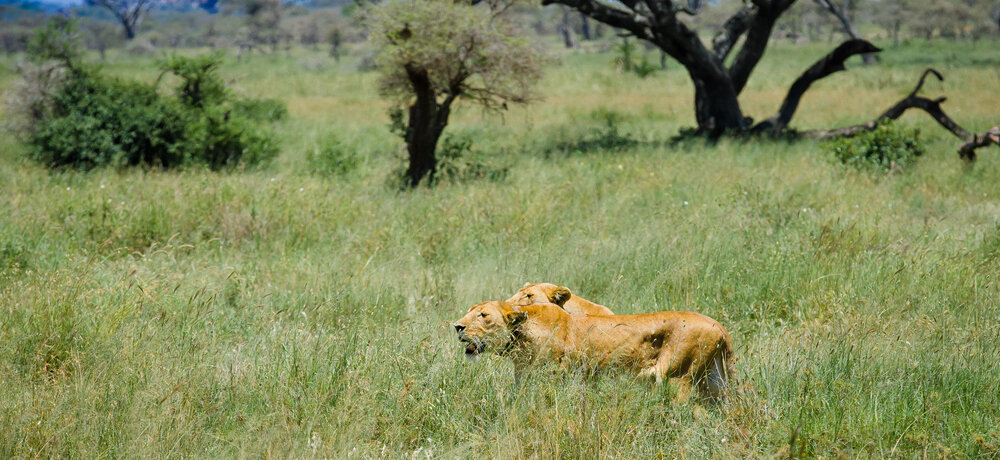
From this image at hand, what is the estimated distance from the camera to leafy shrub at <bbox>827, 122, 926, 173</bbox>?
32.1 feet

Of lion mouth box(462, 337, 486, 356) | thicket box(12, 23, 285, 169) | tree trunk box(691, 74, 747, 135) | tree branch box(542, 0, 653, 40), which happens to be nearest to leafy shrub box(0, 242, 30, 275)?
lion mouth box(462, 337, 486, 356)

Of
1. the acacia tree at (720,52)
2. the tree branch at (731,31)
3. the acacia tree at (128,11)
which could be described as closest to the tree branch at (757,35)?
the acacia tree at (720,52)

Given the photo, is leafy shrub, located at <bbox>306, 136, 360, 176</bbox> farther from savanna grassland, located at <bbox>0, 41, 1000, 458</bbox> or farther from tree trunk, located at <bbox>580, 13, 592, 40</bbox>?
tree trunk, located at <bbox>580, 13, 592, 40</bbox>

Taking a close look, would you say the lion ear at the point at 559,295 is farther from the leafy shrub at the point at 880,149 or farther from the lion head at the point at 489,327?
the leafy shrub at the point at 880,149

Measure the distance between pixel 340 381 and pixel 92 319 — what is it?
1.75 metres

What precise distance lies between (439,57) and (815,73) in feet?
29.2

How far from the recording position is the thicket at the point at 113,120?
11.0m

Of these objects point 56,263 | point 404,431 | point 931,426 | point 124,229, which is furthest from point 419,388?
point 124,229

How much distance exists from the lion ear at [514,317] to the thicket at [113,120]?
889 cm

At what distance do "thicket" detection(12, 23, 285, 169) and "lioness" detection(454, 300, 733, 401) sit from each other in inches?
350

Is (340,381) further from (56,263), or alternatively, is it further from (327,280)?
(56,263)

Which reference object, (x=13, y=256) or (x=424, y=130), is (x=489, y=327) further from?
(x=424, y=130)

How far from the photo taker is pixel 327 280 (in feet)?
17.3

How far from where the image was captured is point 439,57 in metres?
9.48
